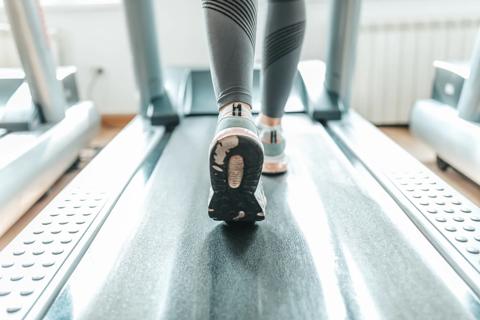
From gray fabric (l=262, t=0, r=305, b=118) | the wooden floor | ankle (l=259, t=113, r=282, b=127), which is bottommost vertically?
the wooden floor

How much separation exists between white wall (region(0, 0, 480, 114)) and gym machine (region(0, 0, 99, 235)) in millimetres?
601

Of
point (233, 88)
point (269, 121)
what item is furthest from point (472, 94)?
point (233, 88)

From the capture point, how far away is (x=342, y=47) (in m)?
1.59

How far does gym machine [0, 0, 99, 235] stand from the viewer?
3.70 ft

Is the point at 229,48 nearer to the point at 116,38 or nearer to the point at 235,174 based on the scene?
the point at 235,174

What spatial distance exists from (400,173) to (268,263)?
21.5 inches

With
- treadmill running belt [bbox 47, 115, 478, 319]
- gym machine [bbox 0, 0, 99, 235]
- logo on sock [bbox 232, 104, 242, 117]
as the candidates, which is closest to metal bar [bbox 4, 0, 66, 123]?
gym machine [bbox 0, 0, 99, 235]

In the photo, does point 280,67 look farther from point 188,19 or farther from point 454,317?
point 188,19

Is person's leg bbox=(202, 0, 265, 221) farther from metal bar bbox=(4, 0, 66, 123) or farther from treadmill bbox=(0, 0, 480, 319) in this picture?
metal bar bbox=(4, 0, 66, 123)

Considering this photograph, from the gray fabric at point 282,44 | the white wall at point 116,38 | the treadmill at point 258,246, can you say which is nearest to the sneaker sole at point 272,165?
the treadmill at point 258,246

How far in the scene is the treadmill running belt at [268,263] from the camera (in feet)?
1.91

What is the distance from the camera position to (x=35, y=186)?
1.22 meters

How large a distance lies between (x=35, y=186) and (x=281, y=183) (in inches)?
31.1

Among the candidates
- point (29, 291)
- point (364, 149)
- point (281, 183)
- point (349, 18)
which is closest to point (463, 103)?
point (364, 149)
